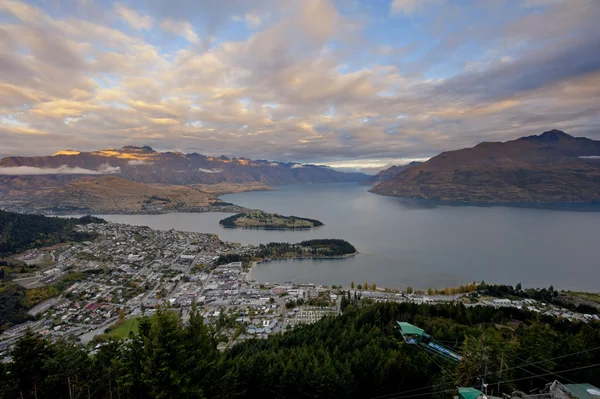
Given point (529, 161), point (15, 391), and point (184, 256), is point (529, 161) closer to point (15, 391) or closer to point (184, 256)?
point (184, 256)

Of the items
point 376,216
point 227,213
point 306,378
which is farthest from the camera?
point 227,213

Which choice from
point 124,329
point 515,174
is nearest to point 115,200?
point 124,329

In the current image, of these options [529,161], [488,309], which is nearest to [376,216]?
[488,309]

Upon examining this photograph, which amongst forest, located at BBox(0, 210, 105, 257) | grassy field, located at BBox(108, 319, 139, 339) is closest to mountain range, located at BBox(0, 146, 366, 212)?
forest, located at BBox(0, 210, 105, 257)

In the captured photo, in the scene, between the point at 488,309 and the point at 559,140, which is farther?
the point at 559,140

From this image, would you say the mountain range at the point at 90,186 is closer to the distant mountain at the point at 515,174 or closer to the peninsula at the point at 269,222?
the peninsula at the point at 269,222

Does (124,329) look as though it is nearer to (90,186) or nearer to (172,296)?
(172,296)
